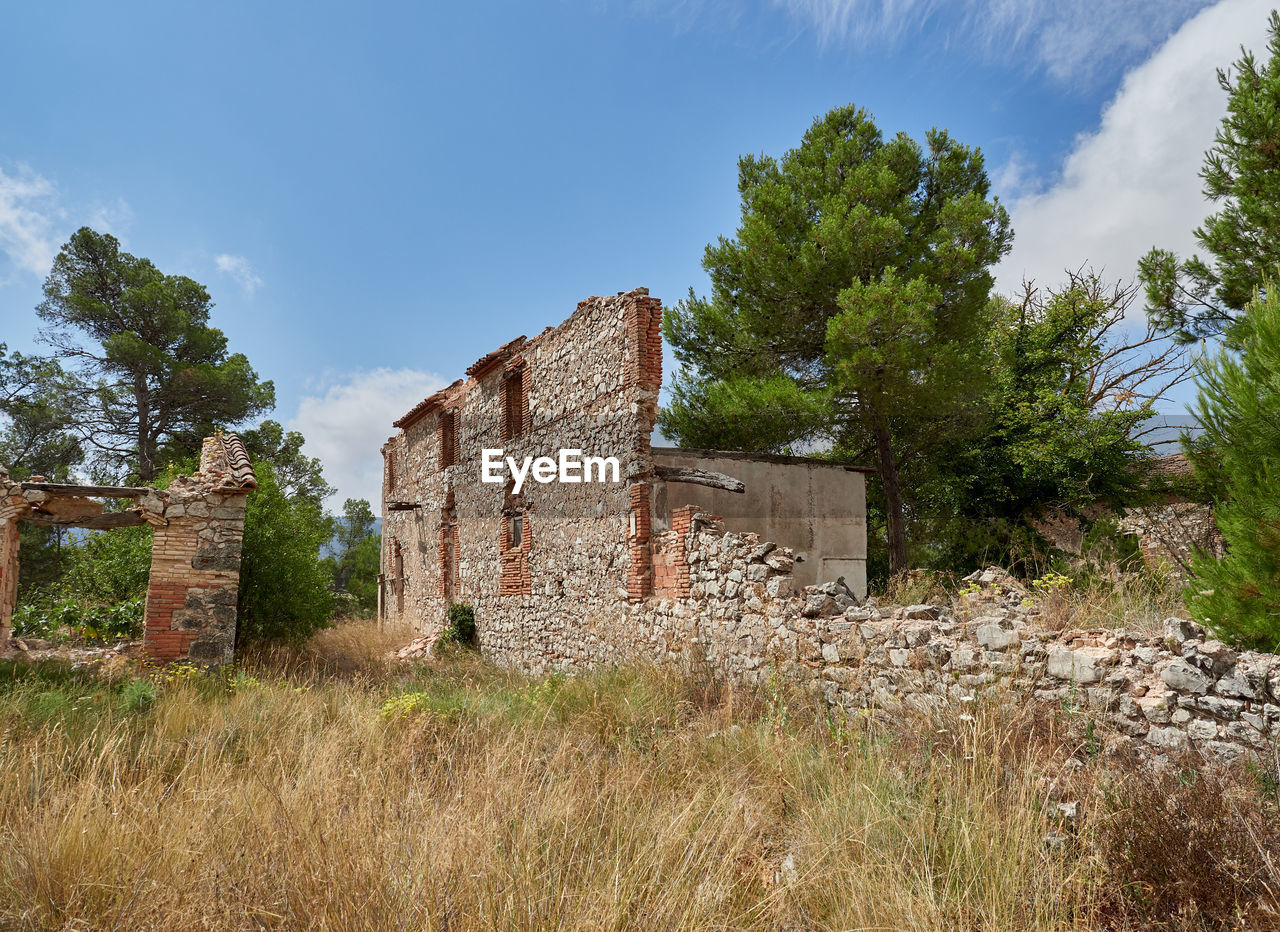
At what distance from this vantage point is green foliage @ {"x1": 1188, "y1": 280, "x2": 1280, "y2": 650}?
13.9 feet

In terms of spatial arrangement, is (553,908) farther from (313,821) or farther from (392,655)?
(392,655)

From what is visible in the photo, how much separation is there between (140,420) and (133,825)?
71.3 feet

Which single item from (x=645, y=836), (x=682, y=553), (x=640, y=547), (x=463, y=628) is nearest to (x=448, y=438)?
(x=463, y=628)

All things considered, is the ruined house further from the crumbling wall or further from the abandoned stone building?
the abandoned stone building

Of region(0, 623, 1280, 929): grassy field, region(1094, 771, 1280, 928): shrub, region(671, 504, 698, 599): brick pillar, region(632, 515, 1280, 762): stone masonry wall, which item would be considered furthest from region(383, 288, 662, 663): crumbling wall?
region(1094, 771, 1280, 928): shrub

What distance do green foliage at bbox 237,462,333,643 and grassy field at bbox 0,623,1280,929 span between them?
732cm

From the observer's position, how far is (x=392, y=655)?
15094mm

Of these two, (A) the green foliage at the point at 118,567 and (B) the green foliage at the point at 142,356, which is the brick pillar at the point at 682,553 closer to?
(A) the green foliage at the point at 118,567

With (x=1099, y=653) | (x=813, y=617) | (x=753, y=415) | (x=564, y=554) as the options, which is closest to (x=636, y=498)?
(x=564, y=554)

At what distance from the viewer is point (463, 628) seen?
1494 cm

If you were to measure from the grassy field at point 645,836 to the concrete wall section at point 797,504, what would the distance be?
6.17 m

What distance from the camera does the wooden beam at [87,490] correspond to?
8.88 m

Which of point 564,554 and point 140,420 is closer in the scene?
point 564,554

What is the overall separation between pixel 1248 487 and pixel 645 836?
4358 mm
